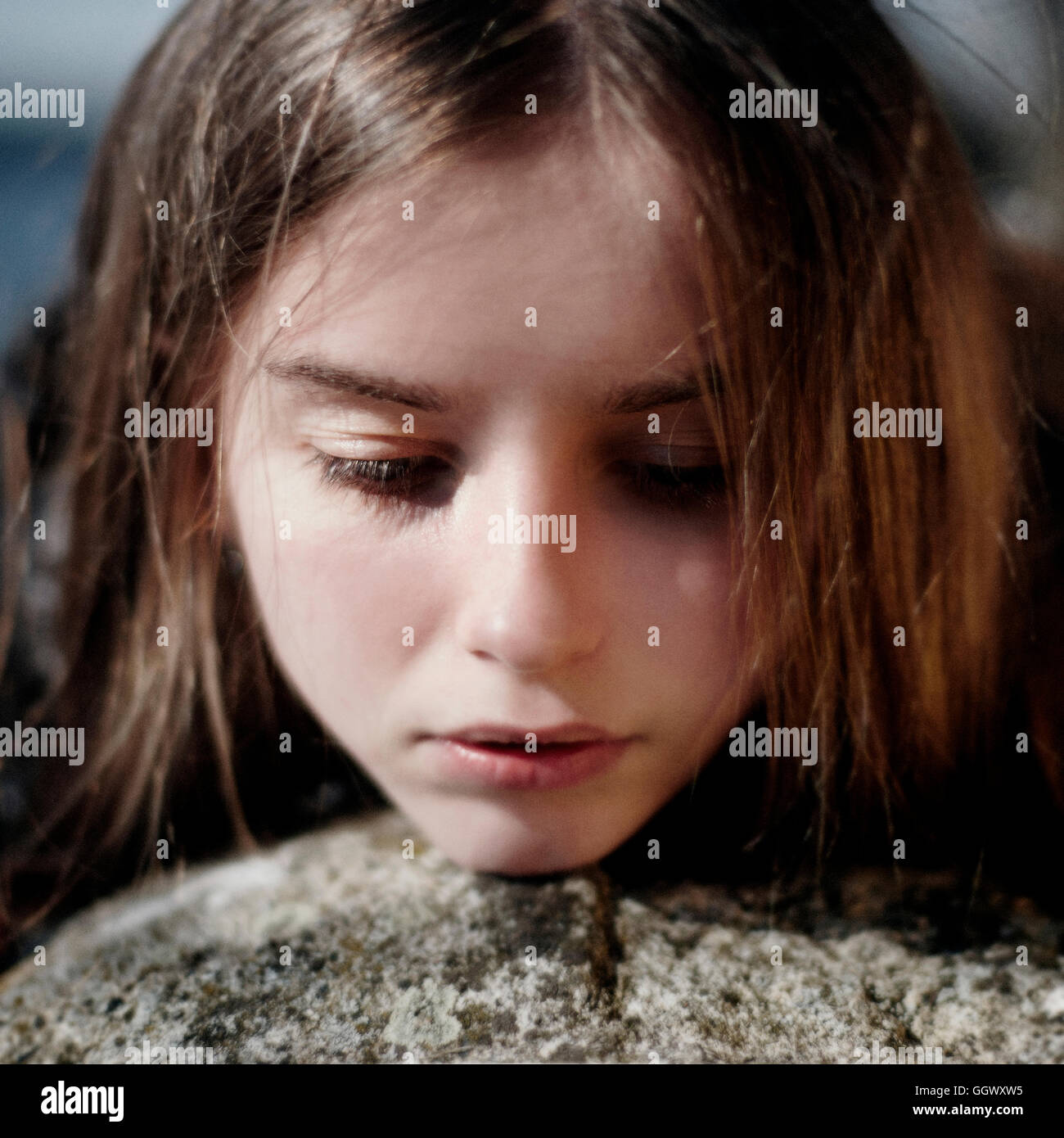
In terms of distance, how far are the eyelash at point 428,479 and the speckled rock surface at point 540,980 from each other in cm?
34

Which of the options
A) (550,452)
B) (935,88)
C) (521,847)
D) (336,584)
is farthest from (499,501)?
Result: (935,88)

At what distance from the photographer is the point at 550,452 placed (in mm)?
792

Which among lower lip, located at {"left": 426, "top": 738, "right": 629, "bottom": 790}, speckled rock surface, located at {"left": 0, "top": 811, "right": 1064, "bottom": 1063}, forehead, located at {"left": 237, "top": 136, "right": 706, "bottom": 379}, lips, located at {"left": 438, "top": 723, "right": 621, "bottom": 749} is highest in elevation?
forehead, located at {"left": 237, "top": 136, "right": 706, "bottom": 379}

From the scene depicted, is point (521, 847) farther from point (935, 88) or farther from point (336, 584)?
point (935, 88)

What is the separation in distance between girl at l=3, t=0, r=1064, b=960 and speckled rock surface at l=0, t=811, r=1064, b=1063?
54 millimetres

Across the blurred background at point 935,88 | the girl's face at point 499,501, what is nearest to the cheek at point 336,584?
the girl's face at point 499,501

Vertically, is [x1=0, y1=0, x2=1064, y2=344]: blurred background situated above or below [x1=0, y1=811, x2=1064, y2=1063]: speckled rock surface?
above

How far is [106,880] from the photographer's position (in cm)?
103

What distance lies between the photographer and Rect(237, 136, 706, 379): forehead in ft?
2.50

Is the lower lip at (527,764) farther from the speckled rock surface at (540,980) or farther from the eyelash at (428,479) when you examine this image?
the eyelash at (428,479)

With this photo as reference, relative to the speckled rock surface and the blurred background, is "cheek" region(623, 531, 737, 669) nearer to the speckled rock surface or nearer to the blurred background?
the speckled rock surface

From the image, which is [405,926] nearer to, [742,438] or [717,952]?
[717,952]

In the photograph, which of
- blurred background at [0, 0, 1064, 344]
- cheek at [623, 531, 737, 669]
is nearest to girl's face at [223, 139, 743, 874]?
cheek at [623, 531, 737, 669]

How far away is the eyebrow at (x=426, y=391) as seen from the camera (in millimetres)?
777
